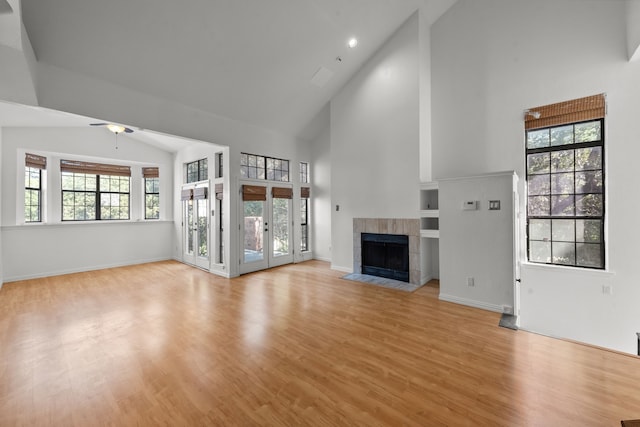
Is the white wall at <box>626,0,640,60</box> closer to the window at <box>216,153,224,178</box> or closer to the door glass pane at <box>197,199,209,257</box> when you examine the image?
the window at <box>216,153,224,178</box>

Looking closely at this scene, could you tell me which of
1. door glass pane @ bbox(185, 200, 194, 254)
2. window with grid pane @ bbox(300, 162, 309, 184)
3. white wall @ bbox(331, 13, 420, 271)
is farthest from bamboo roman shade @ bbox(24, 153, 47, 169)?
white wall @ bbox(331, 13, 420, 271)

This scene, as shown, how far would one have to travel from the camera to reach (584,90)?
3939 millimetres

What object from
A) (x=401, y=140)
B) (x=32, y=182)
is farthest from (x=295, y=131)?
(x=32, y=182)

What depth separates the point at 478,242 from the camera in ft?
12.9

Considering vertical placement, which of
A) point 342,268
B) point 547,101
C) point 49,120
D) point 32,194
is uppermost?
point 49,120

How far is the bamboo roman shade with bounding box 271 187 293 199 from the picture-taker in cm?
647

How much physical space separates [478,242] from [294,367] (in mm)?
3109

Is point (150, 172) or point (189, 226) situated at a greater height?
point (150, 172)

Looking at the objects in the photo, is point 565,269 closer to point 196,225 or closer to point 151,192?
point 196,225

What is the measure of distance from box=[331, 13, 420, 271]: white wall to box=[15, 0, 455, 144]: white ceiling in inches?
15.8

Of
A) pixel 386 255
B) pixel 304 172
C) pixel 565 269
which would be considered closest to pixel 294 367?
pixel 386 255

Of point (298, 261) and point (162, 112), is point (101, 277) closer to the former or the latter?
point (162, 112)

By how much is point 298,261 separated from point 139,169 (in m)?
4.92

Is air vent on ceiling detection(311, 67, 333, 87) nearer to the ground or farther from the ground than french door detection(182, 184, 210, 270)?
farther from the ground
